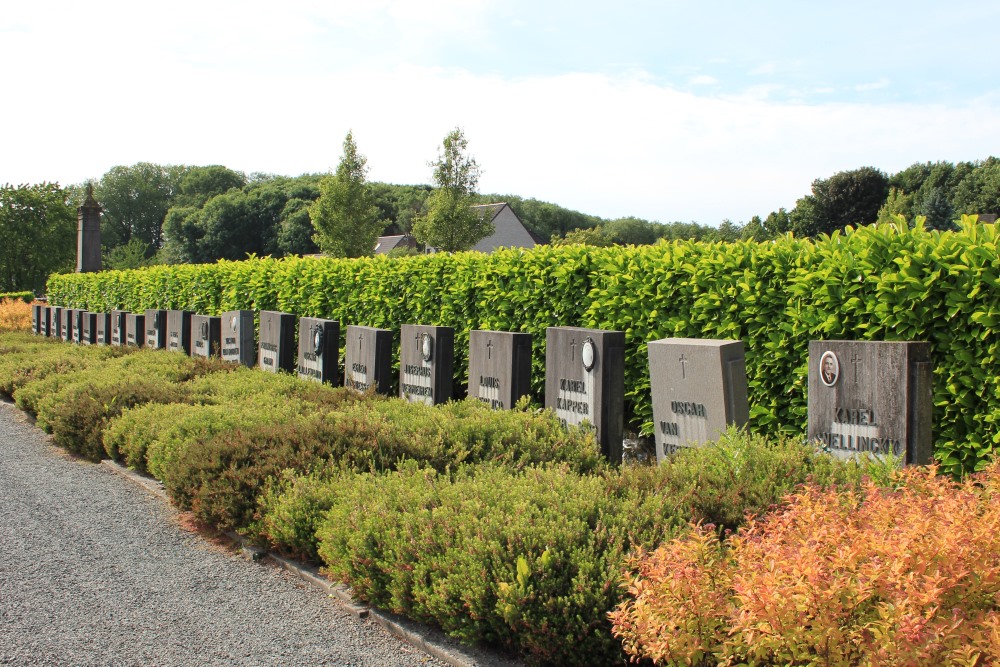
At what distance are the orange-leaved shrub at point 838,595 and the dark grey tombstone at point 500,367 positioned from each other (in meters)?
4.98

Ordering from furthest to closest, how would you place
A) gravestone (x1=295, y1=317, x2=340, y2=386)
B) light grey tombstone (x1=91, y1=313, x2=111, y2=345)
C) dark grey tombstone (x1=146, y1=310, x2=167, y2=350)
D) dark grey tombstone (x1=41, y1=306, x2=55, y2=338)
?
dark grey tombstone (x1=41, y1=306, x2=55, y2=338) < light grey tombstone (x1=91, y1=313, x2=111, y2=345) < dark grey tombstone (x1=146, y1=310, x2=167, y2=350) < gravestone (x1=295, y1=317, x2=340, y2=386)

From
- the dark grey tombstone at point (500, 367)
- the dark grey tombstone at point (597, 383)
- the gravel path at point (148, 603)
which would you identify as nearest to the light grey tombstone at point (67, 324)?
the dark grey tombstone at point (500, 367)

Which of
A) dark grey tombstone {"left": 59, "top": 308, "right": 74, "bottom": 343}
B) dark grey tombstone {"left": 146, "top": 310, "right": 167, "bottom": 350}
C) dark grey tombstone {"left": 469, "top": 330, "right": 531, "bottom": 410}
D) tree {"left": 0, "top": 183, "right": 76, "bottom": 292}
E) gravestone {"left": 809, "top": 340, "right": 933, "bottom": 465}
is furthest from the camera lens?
tree {"left": 0, "top": 183, "right": 76, "bottom": 292}

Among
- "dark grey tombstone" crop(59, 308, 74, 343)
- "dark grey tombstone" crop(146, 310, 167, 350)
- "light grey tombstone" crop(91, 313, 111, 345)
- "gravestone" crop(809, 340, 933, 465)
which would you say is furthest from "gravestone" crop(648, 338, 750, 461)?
"dark grey tombstone" crop(59, 308, 74, 343)

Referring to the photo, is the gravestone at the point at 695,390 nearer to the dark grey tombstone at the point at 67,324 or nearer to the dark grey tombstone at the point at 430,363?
→ the dark grey tombstone at the point at 430,363

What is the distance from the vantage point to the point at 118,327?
19.7 m

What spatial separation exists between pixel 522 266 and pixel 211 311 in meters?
10.7

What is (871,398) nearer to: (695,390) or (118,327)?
(695,390)

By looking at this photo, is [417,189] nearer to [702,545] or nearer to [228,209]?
[228,209]

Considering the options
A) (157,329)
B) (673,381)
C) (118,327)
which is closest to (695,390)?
(673,381)

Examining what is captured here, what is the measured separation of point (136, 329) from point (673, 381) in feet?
49.1

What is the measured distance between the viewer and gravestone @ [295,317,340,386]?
11344mm

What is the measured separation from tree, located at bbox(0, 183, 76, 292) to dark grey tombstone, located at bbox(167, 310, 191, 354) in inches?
1315

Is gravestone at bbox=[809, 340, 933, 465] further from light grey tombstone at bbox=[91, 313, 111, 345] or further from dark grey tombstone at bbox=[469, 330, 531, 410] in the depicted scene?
A: light grey tombstone at bbox=[91, 313, 111, 345]
